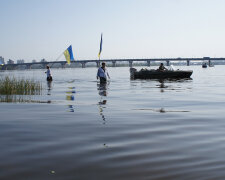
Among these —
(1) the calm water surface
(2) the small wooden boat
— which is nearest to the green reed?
(1) the calm water surface

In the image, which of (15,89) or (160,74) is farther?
(160,74)

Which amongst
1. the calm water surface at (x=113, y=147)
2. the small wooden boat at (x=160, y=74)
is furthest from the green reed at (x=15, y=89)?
the small wooden boat at (x=160, y=74)

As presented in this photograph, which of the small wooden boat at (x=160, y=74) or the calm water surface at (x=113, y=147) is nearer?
the calm water surface at (x=113, y=147)

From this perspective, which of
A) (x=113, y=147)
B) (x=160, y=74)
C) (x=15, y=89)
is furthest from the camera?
(x=160, y=74)

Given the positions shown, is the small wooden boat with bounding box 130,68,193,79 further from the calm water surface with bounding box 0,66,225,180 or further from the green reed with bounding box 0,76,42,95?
the calm water surface with bounding box 0,66,225,180

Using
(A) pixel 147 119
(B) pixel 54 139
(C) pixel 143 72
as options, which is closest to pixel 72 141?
(B) pixel 54 139

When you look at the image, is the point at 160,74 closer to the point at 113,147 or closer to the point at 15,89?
the point at 15,89

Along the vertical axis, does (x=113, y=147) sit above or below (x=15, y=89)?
below

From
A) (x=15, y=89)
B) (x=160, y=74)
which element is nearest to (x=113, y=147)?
(x=15, y=89)

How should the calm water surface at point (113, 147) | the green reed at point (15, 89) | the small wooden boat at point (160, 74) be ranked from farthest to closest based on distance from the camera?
the small wooden boat at point (160, 74)
the green reed at point (15, 89)
the calm water surface at point (113, 147)

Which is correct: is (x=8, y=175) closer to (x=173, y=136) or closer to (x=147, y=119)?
(x=173, y=136)

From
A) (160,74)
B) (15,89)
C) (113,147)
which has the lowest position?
(113,147)

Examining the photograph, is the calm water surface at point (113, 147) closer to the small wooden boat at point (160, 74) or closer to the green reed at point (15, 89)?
the green reed at point (15, 89)

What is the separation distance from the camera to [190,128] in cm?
805
